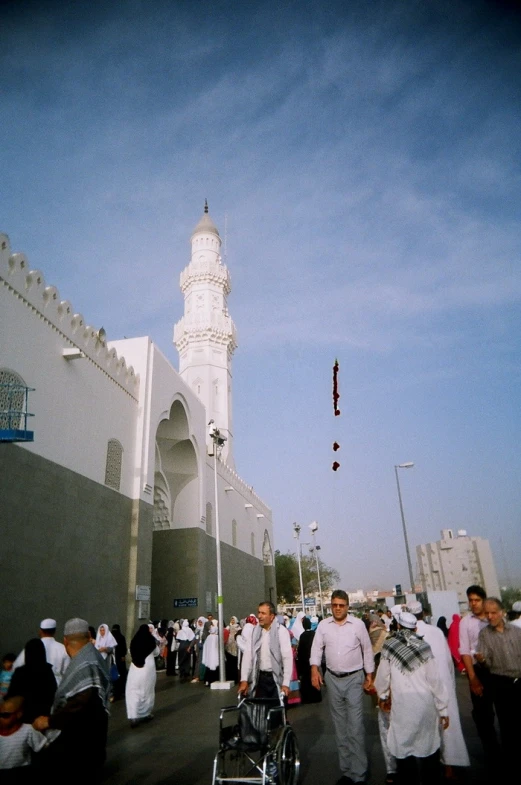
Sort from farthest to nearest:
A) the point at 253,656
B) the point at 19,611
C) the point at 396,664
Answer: the point at 19,611
the point at 253,656
the point at 396,664

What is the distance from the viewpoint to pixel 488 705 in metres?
4.79

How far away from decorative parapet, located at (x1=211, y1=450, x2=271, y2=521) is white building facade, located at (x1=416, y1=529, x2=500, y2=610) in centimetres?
4113

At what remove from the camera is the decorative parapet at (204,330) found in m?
30.5

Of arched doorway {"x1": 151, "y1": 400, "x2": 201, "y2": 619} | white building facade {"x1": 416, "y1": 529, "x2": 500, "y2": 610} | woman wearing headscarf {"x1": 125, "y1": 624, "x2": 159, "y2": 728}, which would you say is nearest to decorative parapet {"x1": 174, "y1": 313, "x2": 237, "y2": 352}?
arched doorway {"x1": 151, "y1": 400, "x2": 201, "y2": 619}

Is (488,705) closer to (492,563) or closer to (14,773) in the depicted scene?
(14,773)

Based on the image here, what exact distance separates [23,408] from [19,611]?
3578 mm

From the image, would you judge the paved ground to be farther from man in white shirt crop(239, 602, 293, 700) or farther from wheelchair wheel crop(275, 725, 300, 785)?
man in white shirt crop(239, 602, 293, 700)

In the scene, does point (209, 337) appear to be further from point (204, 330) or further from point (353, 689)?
point (353, 689)

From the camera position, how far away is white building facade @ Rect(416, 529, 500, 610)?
66.5 m

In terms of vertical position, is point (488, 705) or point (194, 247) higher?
point (194, 247)

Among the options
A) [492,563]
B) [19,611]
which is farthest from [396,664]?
[492,563]

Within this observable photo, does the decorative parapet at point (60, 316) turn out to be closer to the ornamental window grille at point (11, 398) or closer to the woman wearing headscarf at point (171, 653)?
the ornamental window grille at point (11, 398)

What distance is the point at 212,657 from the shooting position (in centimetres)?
1169

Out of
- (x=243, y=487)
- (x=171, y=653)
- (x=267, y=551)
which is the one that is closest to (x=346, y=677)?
(x=171, y=653)
